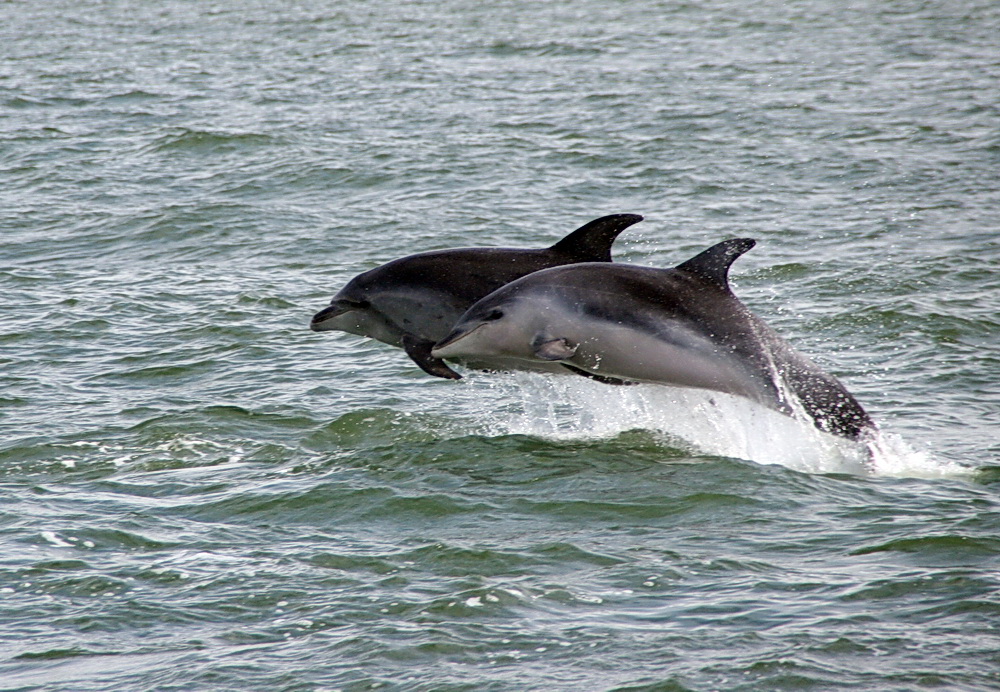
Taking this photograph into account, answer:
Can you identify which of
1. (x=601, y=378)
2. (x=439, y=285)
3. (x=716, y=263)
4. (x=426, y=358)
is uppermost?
(x=716, y=263)

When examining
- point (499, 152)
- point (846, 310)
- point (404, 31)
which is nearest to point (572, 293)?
point (846, 310)

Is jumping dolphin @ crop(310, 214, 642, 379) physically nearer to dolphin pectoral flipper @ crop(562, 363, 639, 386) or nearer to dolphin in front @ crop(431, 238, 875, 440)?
dolphin pectoral flipper @ crop(562, 363, 639, 386)

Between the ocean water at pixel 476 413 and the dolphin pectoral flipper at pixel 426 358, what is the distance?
795mm

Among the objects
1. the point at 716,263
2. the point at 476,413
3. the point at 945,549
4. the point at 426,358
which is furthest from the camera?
the point at 476,413

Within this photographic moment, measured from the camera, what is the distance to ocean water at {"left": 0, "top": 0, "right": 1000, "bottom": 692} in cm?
838

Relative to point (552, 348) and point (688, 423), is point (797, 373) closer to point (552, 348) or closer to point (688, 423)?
point (688, 423)

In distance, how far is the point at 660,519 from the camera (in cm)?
1004

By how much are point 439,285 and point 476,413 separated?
1674 millimetres

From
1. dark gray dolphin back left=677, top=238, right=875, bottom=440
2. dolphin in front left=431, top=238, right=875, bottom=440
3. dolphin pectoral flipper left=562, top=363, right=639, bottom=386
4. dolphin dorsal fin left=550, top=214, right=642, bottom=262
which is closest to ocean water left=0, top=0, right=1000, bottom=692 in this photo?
dark gray dolphin back left=677, top=238, right=875, bottom=440

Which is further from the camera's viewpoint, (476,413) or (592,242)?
(476,413)

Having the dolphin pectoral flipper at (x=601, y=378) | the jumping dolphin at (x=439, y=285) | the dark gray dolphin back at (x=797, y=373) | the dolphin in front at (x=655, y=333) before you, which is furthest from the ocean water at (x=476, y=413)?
the jumping dolphin at (x=439, y=285)

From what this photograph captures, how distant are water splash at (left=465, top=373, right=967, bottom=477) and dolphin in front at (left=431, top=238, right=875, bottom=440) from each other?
10.8 inches

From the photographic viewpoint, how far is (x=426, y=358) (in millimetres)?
11125

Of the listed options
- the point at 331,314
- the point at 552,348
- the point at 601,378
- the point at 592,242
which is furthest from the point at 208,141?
the point at 552,348
